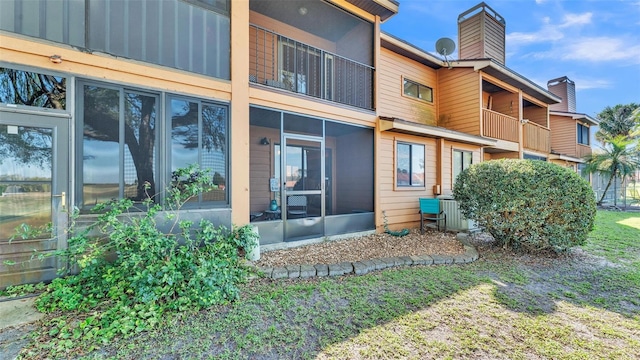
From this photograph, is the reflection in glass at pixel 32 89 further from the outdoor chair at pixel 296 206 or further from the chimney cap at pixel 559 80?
the chimney cap at pixel 559 80

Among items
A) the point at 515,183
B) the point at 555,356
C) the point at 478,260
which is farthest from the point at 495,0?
the point at 555,356

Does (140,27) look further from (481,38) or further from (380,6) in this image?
(481,38)

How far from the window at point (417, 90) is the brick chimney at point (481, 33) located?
9.72 ft

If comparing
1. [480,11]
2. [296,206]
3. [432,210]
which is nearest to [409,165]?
[432,210]

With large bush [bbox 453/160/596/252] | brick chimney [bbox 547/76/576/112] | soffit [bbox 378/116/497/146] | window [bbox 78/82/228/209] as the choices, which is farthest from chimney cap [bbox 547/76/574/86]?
window [bbox 78/82/228/209]

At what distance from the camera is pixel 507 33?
39.2ft

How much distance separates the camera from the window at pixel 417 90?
933 centimetres

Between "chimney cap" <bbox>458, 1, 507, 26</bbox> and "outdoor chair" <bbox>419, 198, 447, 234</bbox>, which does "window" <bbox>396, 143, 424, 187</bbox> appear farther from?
"chimney cap" <bbox>458, 1, 507, 26</bbox>

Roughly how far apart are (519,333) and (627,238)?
767 cm

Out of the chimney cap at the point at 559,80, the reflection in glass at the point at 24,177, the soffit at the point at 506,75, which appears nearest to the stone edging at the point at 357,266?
the reflection in glass at the point at 24,177

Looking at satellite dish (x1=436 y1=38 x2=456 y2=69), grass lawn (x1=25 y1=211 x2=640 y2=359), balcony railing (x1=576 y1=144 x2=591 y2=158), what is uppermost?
satellite dish (x1=436 y1=38 x2=456 y2=69)

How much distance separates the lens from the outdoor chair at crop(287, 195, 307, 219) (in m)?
6.00

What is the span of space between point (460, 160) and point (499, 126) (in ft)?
8.51

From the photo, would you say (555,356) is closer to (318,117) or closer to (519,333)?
(519,333)
